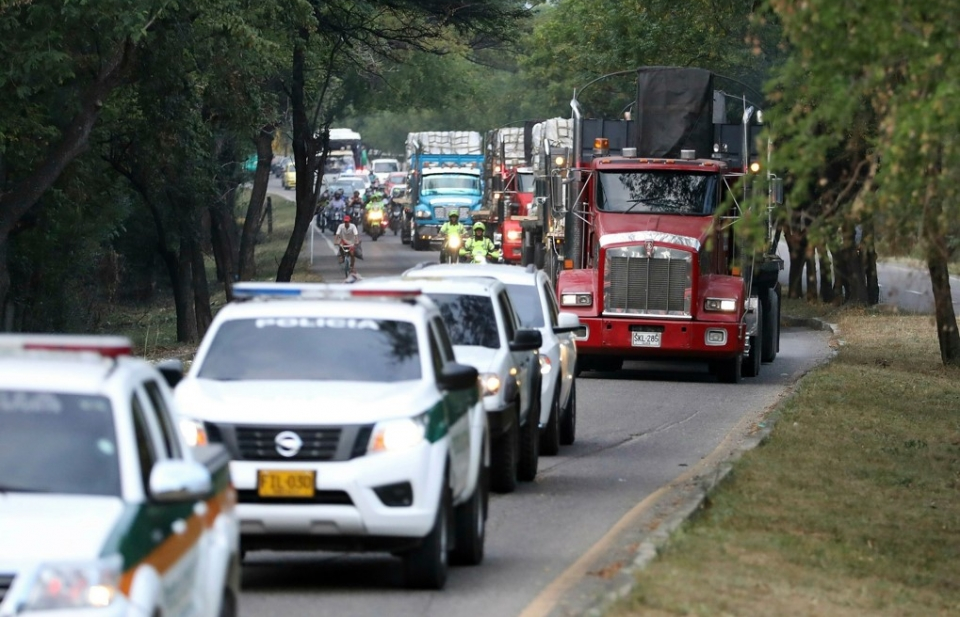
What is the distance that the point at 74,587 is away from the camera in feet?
16.6

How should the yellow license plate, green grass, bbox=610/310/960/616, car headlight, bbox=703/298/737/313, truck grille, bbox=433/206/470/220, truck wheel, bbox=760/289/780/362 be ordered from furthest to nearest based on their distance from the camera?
truck grille, bbox=433/206/470/220 < truck wheel, bbox=760/289/780/362 < car headlight, bbox=703/298/737/313 < green grass, bbox=610/310/960/616 < the yellow license plate

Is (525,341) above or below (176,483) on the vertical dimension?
below

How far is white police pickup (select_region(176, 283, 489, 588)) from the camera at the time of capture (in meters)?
9.13

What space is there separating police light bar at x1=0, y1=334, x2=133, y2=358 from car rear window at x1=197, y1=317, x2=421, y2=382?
12.1 feet

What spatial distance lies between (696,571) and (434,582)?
1575mm

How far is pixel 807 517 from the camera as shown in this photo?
13078 mm

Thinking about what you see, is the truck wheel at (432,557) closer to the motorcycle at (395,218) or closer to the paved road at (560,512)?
the paved road at (560,512)

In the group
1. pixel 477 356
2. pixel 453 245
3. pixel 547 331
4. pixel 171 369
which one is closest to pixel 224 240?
pixel 453 245

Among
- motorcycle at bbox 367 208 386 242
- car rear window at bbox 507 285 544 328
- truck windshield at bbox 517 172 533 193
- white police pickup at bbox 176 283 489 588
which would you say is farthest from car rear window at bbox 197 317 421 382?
motorcycle at bbox 367 208 386 242

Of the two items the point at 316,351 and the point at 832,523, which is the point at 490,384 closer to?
the point at 832,523

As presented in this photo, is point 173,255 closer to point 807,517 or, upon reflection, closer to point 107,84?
point 107,84

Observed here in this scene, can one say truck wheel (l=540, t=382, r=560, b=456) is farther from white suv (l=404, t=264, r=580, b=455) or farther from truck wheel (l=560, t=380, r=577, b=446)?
truck wheel (l=560, t=380, r=577, b=446)

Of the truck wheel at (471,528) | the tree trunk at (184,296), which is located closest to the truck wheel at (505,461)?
the truck wheel at (471,528)

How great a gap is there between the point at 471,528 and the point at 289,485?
1601mm
